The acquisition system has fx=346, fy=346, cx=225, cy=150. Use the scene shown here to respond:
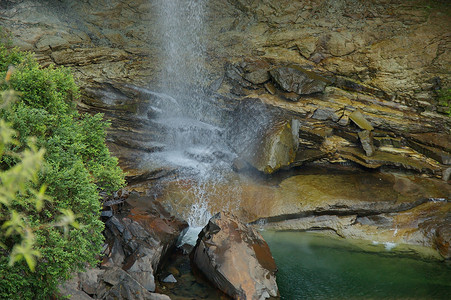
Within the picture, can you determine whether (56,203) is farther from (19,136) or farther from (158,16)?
(158,16)

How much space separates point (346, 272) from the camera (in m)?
10.2

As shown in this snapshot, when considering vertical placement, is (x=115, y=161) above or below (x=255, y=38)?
below

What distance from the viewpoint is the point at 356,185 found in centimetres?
1353

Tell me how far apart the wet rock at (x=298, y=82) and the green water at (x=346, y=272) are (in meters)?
7.43

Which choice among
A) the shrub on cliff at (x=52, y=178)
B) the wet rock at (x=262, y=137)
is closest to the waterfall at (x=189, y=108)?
the wet rock at (x=262, y=137)

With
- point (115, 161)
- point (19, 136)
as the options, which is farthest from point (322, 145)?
point (19, 136)

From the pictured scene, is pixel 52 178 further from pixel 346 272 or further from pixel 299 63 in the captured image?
pixel 299 63

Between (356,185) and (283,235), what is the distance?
3839mm

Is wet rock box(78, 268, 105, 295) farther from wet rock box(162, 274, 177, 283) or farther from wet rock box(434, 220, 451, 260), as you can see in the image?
wet rock box(434, 220, 451, 260)

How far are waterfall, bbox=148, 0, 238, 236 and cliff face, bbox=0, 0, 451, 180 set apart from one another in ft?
1.73

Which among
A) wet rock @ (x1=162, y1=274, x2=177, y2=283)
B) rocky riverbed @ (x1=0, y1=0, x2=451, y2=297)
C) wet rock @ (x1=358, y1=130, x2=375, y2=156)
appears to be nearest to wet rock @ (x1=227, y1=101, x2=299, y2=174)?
rocky riverbed @ (x1=0, y1=0, x2=451, y2=297)

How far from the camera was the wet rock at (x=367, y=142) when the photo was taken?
14.5m

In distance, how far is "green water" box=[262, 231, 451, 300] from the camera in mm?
9344

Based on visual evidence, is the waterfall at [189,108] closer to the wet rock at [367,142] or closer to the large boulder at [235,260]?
the large boulder at [235,260]
